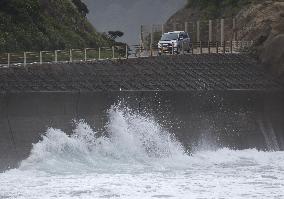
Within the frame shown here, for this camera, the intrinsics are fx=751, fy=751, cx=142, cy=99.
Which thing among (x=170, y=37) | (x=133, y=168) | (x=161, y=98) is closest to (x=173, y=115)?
(x=161, y=98)

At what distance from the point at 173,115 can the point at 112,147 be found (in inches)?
164

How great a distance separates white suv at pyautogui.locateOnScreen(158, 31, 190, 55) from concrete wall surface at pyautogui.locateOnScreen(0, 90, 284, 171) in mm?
7066

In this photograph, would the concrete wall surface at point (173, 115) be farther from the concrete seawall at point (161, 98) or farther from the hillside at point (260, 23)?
the hillside at point (260, 23)

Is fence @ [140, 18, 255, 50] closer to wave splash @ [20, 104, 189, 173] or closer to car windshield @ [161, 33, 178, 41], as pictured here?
car windshield @ [161, 33, 178, 41]

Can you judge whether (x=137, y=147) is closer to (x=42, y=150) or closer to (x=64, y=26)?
(x=42, y=150)

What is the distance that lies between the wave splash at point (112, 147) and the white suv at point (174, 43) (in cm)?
997

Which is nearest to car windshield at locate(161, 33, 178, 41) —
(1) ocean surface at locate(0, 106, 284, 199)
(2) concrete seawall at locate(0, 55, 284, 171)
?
(2) concrete seawall at locate(0, 55, 284, 171)

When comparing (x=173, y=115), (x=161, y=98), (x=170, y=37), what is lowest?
(x=173, y=115)

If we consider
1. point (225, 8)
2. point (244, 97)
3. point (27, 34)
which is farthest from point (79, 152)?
point (225, 8)

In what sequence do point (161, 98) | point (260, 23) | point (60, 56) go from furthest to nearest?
point (260, 23), point (60, 56), point (161, 98)

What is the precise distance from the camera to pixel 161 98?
119 feet

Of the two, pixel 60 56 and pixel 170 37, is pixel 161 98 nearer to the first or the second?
pixel 170 37

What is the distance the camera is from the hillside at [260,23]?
41938mm

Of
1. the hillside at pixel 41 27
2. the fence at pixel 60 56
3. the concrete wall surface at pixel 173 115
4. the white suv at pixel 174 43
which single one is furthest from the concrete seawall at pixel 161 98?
the hillside at pixel 41 27
